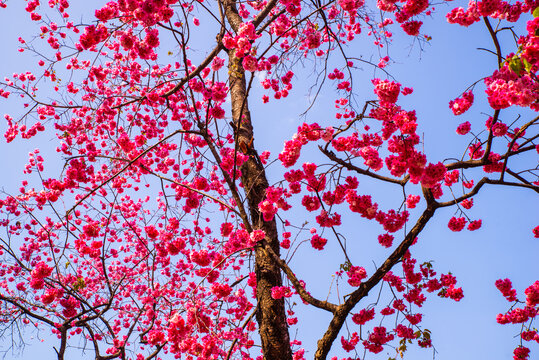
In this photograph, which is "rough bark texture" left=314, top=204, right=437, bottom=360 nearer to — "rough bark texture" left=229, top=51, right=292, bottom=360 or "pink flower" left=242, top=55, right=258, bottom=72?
"rough bark texture" left=229, top=51, right=292, bottom=360

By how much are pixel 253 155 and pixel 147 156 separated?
366 centimetres

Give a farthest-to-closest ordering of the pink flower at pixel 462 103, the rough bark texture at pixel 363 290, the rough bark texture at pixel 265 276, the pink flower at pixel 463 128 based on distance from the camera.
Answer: the pink flower at pixel 463 128, the pink flower at pixel 462 103, the rough bark texture at pixel 265 276, the rough bark texture at pixel 363 290

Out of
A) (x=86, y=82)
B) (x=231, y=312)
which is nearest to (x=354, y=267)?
(x=231, y=312)

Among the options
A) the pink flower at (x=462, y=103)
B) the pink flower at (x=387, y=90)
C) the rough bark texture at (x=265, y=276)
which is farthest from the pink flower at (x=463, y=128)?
the rough bark texture at (x=265, y=276)

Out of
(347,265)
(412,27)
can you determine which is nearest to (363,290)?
(347,265)

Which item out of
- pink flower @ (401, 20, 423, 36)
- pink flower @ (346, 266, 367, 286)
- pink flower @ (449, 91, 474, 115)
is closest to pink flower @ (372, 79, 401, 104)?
pink flower @ (449, 91, 474, 115)

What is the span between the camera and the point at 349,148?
3891mm

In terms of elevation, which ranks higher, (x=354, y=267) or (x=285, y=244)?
(x=285, y=244)

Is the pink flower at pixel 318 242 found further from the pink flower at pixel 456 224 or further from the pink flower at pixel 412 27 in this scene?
the pink flower at pixel 412 27

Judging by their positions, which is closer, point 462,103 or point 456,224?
point 462,103

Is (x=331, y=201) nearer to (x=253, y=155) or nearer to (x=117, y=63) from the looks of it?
(x=253, y=155)

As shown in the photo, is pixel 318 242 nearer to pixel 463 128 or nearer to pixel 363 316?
pixel 363 316

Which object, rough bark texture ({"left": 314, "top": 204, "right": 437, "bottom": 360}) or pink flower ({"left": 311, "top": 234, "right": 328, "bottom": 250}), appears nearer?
rough bark texture ({"left": 314, "top": 204, "right": 437, "bottom": 360})

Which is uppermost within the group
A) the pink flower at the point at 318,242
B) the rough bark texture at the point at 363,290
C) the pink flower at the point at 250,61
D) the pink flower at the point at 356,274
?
the pink flower at the point at 250,61
